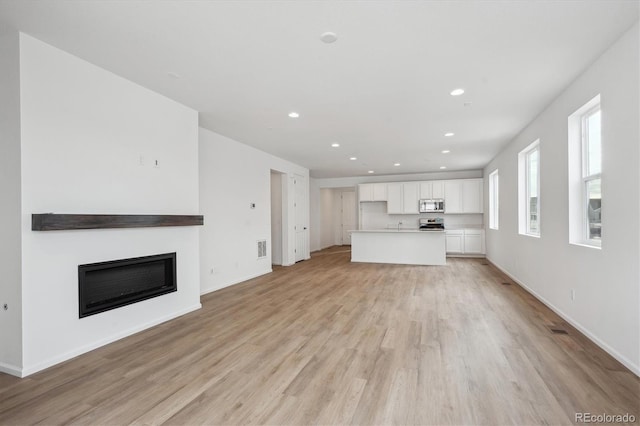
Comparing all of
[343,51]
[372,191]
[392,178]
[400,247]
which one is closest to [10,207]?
[343,51]

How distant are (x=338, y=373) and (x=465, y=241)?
8060 mm

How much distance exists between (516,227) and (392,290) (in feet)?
8.83

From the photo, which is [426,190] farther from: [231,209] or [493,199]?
[231,209]

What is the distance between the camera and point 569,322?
3.45m

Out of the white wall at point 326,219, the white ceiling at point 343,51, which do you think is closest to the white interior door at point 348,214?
the white wall at point 326,219

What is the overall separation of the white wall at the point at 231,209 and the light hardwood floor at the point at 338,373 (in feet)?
4.54

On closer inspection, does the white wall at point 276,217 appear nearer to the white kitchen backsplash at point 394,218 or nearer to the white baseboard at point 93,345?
the white kitchen backsplash at point 394,218

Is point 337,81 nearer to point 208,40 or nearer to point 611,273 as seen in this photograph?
point 208,40

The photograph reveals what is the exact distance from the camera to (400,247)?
8.08m

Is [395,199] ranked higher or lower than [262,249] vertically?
higher

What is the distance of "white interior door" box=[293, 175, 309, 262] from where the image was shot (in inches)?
333

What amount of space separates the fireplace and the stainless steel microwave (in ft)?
25.5

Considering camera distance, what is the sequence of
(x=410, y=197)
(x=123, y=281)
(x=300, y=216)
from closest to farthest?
(x=123, y=281)
(x=300, y=216)
(x=410, y=197)

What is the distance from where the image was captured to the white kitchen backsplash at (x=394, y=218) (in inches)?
383
